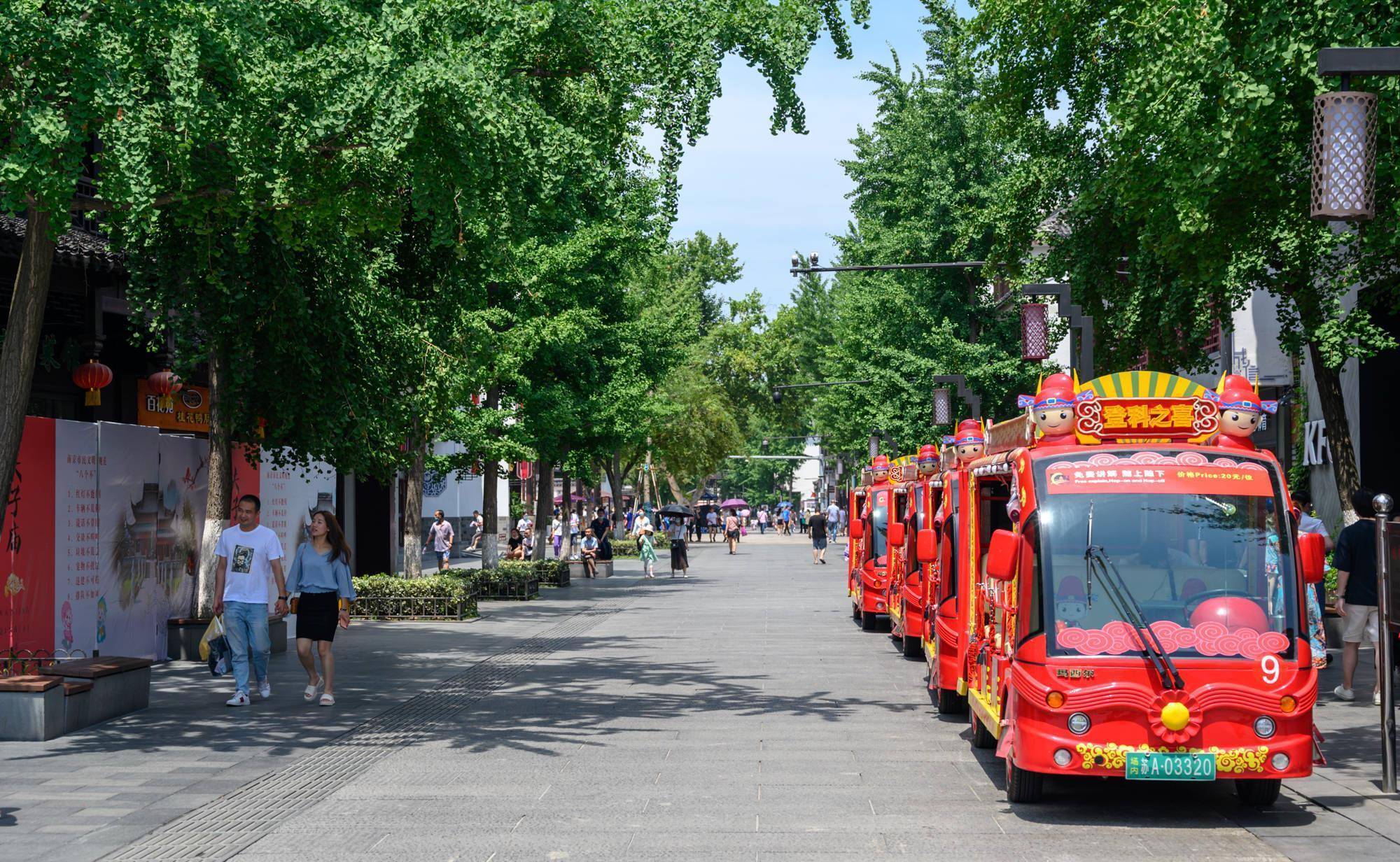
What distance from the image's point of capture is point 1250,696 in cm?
866

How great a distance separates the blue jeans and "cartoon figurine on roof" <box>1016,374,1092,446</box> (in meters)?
7.75

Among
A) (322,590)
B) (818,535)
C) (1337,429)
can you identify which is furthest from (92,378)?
(818,535)

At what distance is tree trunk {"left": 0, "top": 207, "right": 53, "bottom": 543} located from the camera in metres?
12.4

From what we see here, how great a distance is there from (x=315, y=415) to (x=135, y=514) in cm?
227

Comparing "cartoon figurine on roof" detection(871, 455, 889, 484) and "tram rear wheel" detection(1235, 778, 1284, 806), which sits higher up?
"cartoon figurine on roof" detection(871, 455, 889, 484)

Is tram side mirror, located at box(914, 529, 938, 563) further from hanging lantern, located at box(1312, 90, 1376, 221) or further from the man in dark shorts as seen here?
the man in dark shorts

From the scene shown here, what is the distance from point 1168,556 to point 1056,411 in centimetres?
114

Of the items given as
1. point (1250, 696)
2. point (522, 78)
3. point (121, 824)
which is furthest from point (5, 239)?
point (1250, 696)

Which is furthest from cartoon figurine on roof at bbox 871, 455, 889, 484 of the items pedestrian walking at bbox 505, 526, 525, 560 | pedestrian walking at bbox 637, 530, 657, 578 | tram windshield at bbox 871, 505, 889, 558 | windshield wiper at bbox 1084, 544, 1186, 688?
pedestrian walking at bbox 505, 526, 525, 560

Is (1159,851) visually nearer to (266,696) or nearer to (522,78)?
(266,696)

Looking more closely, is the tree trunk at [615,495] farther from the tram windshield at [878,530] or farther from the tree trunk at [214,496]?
the tree trunk at [214,496]

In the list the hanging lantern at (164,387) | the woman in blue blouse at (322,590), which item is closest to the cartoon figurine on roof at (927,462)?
the woman in blue blouse at (322,590)

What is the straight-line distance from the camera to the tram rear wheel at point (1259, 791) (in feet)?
30.0

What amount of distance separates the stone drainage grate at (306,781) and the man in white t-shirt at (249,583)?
1440 mm
